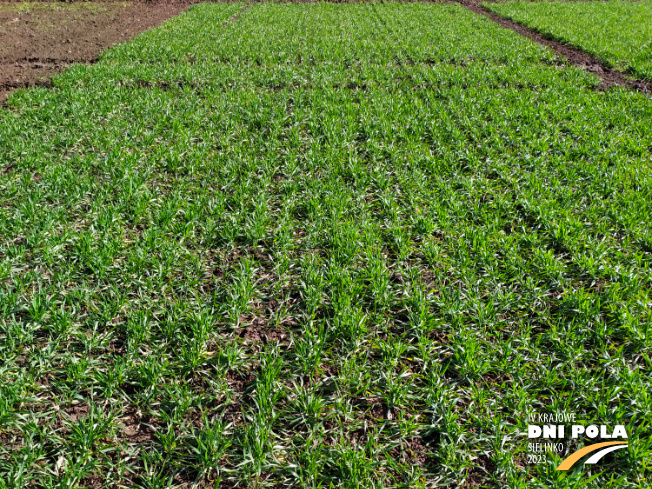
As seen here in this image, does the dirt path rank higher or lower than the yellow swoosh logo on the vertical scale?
higher

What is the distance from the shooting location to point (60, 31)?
13.5m

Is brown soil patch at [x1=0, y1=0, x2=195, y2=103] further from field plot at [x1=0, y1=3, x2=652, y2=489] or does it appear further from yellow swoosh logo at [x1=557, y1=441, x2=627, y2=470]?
yellow swoosh logo at [x1=557, y1=441, x2=627, y2=470]

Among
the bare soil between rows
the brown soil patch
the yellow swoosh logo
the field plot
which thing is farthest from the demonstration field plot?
the brown soil patch

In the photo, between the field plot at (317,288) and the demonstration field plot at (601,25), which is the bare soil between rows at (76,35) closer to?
the demonstration field plot at (601,25)

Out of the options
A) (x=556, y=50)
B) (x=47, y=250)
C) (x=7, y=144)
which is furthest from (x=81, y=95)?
(x=556, y=50)

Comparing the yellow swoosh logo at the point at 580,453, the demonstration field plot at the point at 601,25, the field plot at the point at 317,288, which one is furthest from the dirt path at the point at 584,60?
Result: the yellow swoosh logo at the point at 580,453

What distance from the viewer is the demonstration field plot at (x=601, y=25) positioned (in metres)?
11.0

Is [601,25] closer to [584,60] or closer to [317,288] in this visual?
[584,60]

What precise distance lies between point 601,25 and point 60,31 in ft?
59.6

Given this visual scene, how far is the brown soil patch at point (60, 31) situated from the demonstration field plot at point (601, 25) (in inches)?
536

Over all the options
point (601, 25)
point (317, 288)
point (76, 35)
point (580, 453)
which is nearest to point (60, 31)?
point (76, 35)

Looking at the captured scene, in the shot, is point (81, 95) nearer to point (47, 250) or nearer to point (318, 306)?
point (47, 250)

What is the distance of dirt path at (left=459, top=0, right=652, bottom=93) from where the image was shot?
941cm

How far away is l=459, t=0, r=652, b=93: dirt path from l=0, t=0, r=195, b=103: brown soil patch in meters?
12.6
